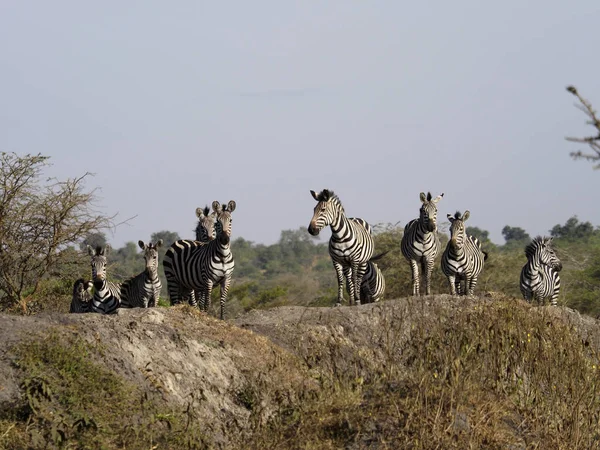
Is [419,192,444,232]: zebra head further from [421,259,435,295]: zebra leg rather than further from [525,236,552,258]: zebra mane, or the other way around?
[525,236,552,258]: zebra mane

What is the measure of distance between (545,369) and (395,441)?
2.14 m

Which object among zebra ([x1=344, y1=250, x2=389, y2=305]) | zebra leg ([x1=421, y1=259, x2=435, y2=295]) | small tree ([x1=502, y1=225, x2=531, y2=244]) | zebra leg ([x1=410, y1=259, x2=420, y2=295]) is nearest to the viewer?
zebra leg ([x1=410, y1=259, x2=420, y2=295])

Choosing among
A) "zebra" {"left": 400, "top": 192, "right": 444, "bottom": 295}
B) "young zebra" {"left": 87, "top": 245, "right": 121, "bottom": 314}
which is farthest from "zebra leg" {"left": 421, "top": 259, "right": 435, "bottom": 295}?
"young zebra" {"left": 87, "top": 245, "right": 121, "bottom": 314}

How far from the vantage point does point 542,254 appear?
2139 centimetres

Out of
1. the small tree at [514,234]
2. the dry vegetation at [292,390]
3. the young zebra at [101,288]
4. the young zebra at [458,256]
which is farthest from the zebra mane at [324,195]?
the small tree at [514,234]

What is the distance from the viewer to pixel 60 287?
23672 mm

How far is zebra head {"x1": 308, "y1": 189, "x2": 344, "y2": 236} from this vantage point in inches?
710

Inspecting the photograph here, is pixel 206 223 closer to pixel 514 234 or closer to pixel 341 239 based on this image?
pixel 341 239

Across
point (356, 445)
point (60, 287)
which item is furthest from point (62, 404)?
point (60, 287)

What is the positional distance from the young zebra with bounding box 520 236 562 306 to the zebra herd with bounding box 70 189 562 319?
0.9 inches

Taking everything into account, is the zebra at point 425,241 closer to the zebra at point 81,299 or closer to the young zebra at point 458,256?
the young zebra at point 458,256

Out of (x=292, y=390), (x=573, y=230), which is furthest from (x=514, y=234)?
(x=292, y=390)

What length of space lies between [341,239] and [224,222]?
2.60m

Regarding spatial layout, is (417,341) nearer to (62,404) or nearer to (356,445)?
(356,445)
